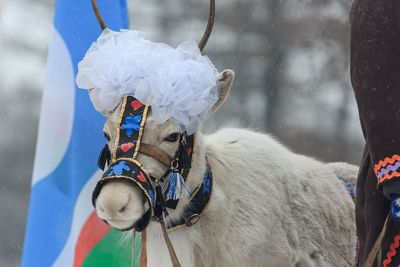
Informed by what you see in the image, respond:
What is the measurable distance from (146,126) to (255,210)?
2.78 feet

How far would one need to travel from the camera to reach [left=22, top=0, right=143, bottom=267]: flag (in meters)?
5.34

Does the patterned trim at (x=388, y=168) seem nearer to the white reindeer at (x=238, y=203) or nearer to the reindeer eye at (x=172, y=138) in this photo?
the white reindeer at (x=238, y=203)

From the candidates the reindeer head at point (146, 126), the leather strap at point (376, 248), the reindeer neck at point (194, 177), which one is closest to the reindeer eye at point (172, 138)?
the reindeer head at point (146, 126)

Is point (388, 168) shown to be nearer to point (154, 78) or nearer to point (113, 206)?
point (113, 206)

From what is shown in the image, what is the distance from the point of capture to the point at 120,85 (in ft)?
13.6

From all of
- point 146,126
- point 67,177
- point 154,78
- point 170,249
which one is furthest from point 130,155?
point 67,177

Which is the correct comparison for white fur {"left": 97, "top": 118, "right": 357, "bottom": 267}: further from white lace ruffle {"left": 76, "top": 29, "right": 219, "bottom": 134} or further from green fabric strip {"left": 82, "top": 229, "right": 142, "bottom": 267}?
green fabric strip {"left": 82, "top": 229, "right": 142, "bottom": 267}

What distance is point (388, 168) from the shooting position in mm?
2967

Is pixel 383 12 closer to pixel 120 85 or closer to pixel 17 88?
pixel 120 85

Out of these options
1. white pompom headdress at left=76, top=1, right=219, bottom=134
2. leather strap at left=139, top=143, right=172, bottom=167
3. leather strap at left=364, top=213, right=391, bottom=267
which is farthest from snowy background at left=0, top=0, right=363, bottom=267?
leather strap at left=364, top=213, right=391, bottom=267

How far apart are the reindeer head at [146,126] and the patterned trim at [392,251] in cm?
118

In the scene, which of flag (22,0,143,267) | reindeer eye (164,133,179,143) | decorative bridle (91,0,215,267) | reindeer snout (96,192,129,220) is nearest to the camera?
reindeer snout (96,192,129,220)

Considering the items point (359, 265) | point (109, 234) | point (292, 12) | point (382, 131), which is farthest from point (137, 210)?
point (292, 12)

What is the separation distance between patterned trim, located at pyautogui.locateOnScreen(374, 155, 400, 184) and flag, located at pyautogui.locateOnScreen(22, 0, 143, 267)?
8.48 feet
